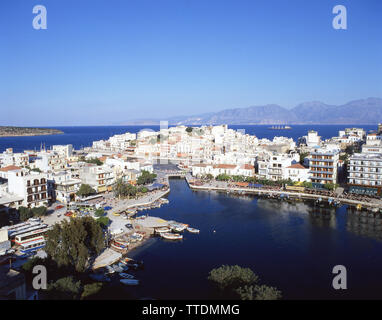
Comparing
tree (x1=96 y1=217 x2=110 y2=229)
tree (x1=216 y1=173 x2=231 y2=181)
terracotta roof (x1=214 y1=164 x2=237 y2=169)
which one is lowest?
tree (x1=96 y1=217 x2=110 y2=229)

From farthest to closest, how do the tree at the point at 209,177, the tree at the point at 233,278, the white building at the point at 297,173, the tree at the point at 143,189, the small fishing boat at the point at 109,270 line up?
1. the tree at the point at 209,177
2. the white building at the point at 297,173
3. the tree at the point at 143,189
4. the small fishing boat at the point at 109,270
5. the tree at the point at 233,278

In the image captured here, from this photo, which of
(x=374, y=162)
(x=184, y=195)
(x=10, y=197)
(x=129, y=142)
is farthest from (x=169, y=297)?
(x=129, y=142)

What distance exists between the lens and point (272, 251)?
14.1 meters

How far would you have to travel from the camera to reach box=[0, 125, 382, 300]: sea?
36.4ft

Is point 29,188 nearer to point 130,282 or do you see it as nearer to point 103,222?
point 103,222

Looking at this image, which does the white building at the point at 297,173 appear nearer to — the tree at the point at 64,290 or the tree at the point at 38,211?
the tree at the point at 38,211

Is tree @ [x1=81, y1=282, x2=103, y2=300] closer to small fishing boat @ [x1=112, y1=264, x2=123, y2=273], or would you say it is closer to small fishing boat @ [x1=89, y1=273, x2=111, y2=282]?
small fishing boat @ [x1=89, y1=273, x2=111, y2=282]

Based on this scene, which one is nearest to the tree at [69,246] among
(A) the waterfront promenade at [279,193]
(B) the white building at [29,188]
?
(B) the white building at [29,188]

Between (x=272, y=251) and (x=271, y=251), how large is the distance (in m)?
0.04

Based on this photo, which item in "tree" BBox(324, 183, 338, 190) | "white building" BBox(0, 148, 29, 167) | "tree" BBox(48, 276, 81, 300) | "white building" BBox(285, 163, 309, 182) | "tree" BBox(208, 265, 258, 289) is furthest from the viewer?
"white building" BBox(0, 148, 29, 167)

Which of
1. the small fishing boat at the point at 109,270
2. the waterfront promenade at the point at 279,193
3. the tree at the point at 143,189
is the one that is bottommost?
the small fishing boat at the point at 109,270

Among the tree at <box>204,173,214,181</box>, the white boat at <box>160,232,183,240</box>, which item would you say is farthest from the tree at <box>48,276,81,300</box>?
the tree at <box>204,173,214,181</box>

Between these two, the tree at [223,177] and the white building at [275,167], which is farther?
the tree at [223,177]

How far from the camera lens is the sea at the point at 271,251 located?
11.1 m
